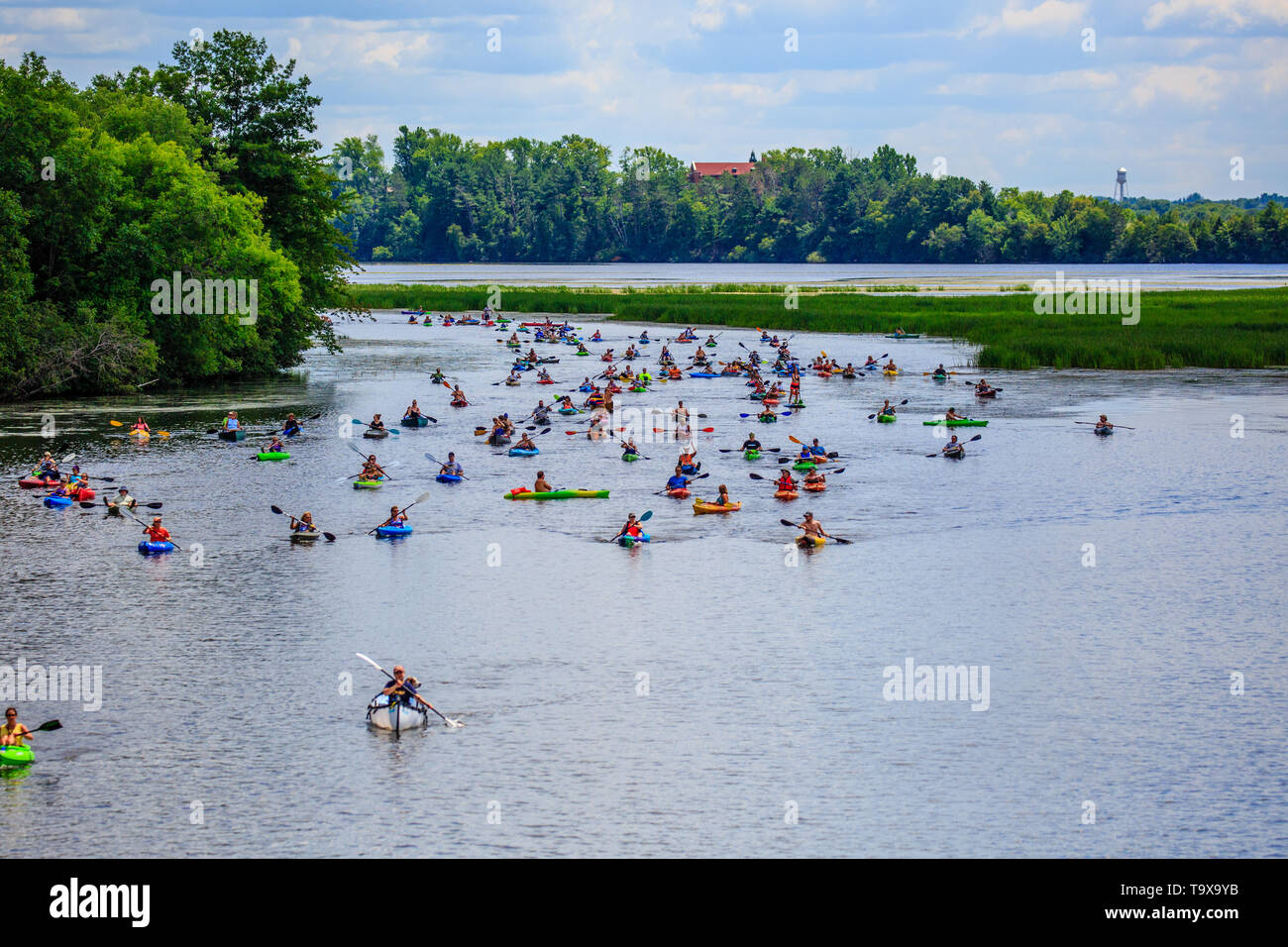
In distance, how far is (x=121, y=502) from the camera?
41875 mm

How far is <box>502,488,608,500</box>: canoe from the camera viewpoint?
1764 inches

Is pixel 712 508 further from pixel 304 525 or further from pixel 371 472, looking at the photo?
pixel 304 525

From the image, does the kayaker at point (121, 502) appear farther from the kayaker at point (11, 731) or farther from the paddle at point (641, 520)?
the kayaker at point (11, 731)

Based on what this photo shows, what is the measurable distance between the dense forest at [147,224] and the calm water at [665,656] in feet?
36.1

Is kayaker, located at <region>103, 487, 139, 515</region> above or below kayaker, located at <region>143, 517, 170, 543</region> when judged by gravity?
above

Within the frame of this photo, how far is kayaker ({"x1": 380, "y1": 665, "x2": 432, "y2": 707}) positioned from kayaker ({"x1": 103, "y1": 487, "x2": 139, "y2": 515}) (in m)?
20.0

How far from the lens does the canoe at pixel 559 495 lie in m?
44.8

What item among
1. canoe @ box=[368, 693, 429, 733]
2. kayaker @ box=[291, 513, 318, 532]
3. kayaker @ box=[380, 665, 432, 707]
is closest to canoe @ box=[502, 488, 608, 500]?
kayaker @ box=[291, 513, 318, 532]

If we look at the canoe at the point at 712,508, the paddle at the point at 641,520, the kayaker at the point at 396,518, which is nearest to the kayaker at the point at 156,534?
the kayaker at the point at 396,518

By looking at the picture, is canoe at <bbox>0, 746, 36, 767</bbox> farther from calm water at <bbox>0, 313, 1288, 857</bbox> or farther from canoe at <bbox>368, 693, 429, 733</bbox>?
canoe at <bbox>368, 693, 429, 733</bbox>

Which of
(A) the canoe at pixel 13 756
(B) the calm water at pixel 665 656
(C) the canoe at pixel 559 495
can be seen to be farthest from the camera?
(C) the canoe at pixel 559 495

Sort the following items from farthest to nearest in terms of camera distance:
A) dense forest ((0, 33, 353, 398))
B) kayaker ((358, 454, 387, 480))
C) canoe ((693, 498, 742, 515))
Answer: dense forest ((0, 33, 353, 398)) → kayaker ((358, 454, 387, 480)) → canoe ((693, 498, 742, 515))
